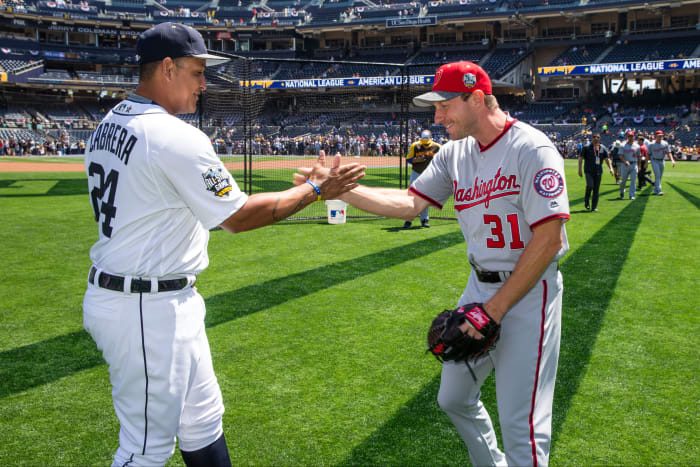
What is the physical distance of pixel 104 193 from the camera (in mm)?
2531

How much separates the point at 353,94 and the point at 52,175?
63.2 ft

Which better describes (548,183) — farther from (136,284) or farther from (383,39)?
(383,39)

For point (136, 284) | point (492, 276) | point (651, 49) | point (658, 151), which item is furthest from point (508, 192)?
point (651, 49)

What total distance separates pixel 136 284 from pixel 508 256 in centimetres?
181

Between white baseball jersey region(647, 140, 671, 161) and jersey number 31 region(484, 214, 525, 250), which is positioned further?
white baseball jersey region(647, 140, 671, 161)

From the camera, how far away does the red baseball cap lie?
9.51 ft

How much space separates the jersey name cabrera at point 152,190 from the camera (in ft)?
7.89

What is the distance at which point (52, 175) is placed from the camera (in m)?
27.5

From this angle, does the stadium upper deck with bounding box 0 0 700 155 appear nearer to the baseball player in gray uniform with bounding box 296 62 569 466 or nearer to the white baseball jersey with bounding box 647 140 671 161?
the white baseball jersey with bounding box 647 140 671 161

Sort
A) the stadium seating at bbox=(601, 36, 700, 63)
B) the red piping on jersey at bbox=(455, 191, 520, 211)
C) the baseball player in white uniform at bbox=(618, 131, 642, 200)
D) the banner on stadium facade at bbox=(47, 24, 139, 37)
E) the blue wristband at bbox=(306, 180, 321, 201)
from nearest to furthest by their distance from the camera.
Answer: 1. the red piping on jersey at bbox=(455, 191, 520, 211)
2. the blue wristband at bbox=(306, 180, 321, 201)
3. the baseball player in white uniform at bbox=(618, 131, 642, 200)
4. the stadium seating at bbox=(601, 36, 700, 63)
5. the banner on stadium facade at bbox=(47, 24, 139, 37)

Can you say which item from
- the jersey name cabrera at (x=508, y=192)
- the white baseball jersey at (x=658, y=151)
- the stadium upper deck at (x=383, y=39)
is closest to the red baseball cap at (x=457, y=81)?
the jersey name cabrera at (x=508, y=192)

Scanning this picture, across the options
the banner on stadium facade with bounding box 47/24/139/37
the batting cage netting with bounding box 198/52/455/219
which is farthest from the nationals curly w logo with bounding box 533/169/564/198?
the banner on stadium facade with bounding box 47/24/139/37

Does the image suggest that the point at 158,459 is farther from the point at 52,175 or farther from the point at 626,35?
the point at 626,35

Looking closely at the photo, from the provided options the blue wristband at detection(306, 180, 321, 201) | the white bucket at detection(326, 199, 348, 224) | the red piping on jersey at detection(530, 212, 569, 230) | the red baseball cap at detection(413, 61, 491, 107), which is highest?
the red baseball cap at detection(413, 61, 491, 107)
